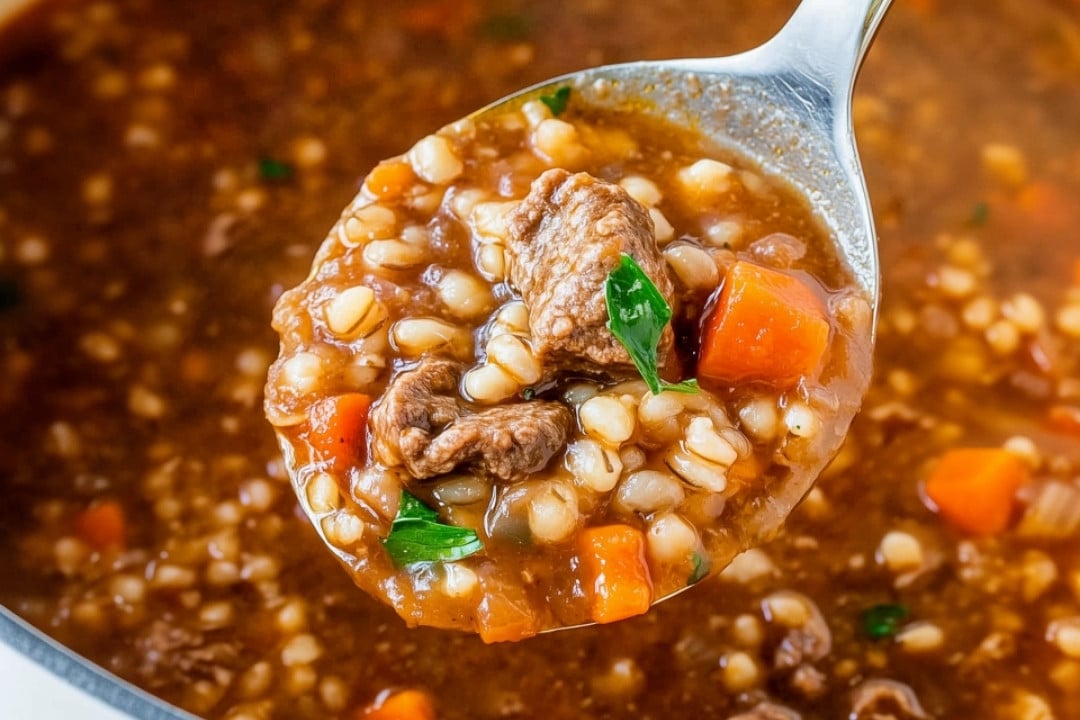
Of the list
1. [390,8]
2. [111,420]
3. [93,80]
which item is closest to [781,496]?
[111,420]

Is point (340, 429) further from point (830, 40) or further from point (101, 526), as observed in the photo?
point (830, 40)

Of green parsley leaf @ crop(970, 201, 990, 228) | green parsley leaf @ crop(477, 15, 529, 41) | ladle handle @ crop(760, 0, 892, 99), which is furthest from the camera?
green parsley leaf @ crop(477, 15, 529, 41)

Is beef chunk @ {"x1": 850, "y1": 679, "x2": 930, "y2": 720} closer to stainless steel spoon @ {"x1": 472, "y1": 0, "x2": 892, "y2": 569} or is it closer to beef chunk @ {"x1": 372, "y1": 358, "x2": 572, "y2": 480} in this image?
stainless steel spoon @ {"x1": 472, "y1": 0, "x2": 892, "y2": 569}

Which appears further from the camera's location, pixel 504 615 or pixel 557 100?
pixel 557 100

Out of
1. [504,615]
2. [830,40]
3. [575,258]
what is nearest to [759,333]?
[575,258]

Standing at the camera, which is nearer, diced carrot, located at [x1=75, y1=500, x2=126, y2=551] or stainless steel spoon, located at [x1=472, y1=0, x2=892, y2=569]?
stainless steel spoon, located at [x1=472, y1=0, x2=892, y2=569]

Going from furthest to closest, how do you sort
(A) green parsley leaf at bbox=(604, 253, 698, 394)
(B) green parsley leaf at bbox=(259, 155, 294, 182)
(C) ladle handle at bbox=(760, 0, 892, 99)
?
(B) green parsley leaf at bbox=(259, 155, 294, 182)
(C) ladle handle at bbox=(760, 0, 892, 99)
(A) green parsley leaf at bbox=(604, 253, 698, 394)

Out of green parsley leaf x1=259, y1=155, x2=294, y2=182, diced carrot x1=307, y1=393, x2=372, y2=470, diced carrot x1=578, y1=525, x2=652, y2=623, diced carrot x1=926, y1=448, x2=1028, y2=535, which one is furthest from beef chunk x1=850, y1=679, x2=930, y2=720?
green parsley leaf x1=259, y1=155, x2=294, y2=182
